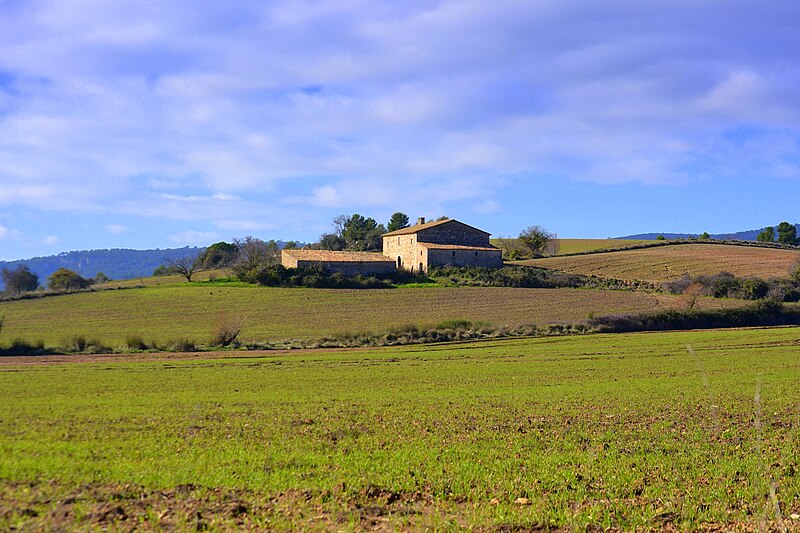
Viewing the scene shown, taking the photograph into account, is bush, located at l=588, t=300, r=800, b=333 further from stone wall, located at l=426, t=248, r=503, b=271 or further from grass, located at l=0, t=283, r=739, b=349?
stone wall, located at l=426, t=248, r=503, b=271

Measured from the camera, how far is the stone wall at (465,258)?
82.6 m

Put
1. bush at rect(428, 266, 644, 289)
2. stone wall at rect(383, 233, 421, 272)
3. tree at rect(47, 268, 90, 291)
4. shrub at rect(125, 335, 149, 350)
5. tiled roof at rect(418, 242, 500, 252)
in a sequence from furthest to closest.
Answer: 1. stone wall at rect(383, 233, 421, 272)
2. tiled roof at rect(418, 242, 500, 252)
3. tree at rect(47, 268, 90, 291)
4. bush at rect(428, 266, 644, 289)
5. shrub at rect(125, 335, 149, 350)

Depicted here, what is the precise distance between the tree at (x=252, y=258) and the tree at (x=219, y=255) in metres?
2.34

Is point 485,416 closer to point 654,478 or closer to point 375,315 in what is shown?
point 654,478

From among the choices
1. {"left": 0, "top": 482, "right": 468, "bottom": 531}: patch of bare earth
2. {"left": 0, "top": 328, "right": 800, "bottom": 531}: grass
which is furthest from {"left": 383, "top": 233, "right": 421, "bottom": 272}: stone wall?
{"left": 0, "top": 482, "right": 468, "bottom": 531}: patch of bare earth

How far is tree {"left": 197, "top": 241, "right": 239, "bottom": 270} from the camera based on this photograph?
107 m

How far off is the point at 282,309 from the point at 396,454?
47.7 m

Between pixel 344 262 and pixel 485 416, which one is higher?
pixel 344 262

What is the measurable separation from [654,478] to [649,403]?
8098 millimetres

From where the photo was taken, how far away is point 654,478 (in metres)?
10.7

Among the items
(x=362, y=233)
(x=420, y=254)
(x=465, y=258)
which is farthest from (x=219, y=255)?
(x=465, y=258)

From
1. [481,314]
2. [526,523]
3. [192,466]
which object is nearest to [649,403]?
[526,523]

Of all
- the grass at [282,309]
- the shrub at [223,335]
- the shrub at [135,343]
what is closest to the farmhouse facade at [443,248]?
the grass at [282,309]

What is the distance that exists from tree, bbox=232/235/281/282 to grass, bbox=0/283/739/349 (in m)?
3.95
